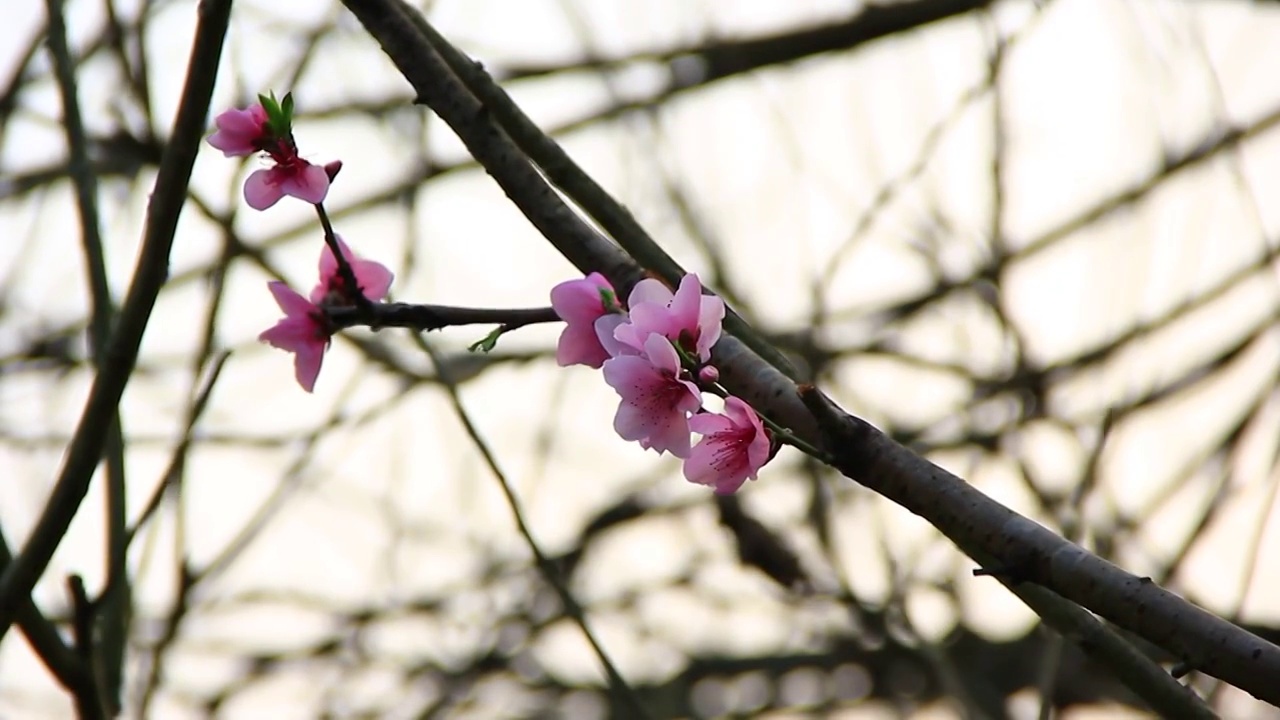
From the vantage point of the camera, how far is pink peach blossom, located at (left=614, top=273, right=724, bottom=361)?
3.06 feet

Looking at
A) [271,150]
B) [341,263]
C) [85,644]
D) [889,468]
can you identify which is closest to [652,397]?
[889,468]

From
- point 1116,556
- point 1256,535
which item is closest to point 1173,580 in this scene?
point 1116,556

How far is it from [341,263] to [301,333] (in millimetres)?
125

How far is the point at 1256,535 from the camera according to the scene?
62.8 inches

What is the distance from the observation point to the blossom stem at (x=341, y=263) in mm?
1037

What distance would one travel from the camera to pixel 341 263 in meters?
1.06

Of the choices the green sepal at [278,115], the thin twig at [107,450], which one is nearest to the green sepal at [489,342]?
the green sepal at [278,115]

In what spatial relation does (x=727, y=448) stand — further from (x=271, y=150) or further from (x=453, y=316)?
(x=271, y=150)

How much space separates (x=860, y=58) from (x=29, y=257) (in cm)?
208

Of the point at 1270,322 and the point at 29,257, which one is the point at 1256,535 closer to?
the point at 1270,322

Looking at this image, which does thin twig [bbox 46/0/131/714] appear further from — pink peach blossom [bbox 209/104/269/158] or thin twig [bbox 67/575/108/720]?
pink peach blossom [bbox 209/104/269/158]

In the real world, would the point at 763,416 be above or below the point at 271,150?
below

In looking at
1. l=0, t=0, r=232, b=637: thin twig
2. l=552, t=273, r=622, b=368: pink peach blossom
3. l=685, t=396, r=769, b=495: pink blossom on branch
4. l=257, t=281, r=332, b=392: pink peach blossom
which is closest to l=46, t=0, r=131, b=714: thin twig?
l=0, t=0, r=232, b=637: thin twig

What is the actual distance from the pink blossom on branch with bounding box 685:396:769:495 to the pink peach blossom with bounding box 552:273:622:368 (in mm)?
106
